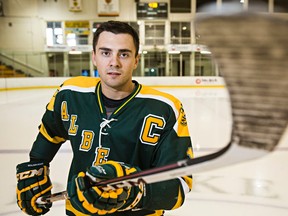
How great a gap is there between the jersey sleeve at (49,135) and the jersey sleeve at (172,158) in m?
0.45

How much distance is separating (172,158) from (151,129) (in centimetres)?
13

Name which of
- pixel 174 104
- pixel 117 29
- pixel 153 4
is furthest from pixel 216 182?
pixel 153 4

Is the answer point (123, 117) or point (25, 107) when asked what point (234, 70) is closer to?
point (123, 117)

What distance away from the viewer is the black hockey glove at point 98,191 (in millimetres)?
808

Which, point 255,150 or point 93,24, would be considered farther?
point 93,24

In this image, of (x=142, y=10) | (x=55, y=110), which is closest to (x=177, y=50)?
(x=142, y=10)

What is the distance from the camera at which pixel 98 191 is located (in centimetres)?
81

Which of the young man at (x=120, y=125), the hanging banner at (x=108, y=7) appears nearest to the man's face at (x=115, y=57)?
the young man at (x=120, y=125)

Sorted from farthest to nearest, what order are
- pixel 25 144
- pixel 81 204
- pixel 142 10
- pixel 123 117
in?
pixel 142 10 → pixel 25 144 → pixel 123 117 → pixel 81 204

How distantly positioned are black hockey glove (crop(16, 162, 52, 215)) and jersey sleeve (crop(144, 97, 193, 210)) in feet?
1.53

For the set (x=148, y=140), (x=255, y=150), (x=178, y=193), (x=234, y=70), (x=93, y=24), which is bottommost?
(x=178, y=193)

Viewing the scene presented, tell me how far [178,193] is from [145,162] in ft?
0.58

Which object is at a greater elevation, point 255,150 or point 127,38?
point 127,38

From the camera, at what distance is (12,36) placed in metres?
12.6
